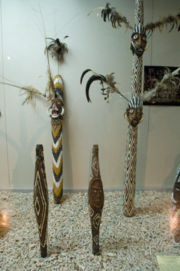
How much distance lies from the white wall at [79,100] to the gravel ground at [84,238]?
1.24ft

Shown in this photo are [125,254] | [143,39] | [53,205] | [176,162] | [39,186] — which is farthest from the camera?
[176,162]

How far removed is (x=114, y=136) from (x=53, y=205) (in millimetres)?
992

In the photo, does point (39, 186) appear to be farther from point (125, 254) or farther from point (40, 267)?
point (125, 254)

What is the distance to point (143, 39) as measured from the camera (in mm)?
1449

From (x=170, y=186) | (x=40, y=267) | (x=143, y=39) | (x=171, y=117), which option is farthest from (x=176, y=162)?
(x=40, y=267)

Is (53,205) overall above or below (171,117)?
below

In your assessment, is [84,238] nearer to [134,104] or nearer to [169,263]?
[169,263]

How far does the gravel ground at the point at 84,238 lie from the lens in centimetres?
115

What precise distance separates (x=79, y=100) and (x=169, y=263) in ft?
5.20

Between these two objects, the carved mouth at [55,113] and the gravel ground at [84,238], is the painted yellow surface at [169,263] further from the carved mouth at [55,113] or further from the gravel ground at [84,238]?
the carved mouth at [55,113]

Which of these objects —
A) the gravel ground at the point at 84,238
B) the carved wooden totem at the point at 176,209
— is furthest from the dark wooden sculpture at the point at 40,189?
the carved wooden totem at the point at 176,209

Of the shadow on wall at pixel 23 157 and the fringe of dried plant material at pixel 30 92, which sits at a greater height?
the fringe of dried plant material at pixel 30 92

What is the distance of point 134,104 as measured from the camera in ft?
5.00

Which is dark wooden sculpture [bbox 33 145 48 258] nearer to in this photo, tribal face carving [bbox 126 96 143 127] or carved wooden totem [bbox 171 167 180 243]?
tribal face carving [bbox 126 96 143 127]
